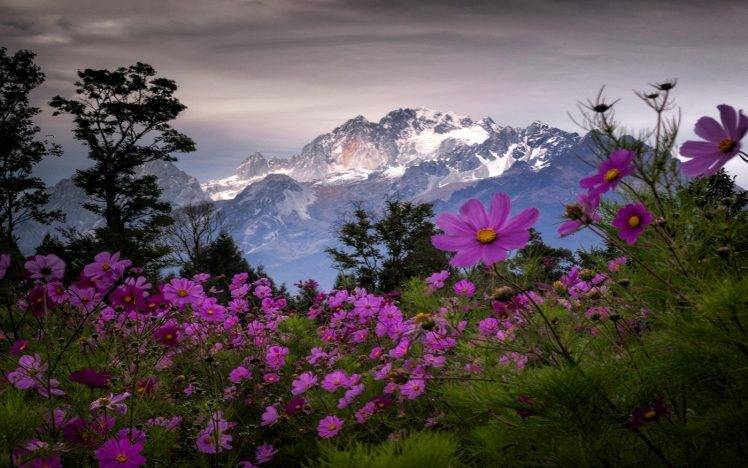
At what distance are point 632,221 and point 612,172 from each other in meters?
0.17

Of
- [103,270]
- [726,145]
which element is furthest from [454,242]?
[103,270]

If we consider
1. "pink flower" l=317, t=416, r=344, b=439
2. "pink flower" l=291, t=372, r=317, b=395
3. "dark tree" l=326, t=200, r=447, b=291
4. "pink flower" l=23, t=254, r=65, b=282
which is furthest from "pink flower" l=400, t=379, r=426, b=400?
"dark tree" l=326, t=200, r=447, b=291

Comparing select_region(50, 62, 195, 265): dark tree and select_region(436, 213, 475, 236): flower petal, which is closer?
select_region(436, 213, 475, 236): flower petal

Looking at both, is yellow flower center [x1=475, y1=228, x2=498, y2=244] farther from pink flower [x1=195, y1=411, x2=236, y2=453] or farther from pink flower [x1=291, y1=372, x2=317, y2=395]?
pink flower [x1=291, y1=372, x2=317, y2=395]

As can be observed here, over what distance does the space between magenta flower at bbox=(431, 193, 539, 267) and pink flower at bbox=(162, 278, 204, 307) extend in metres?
1.76

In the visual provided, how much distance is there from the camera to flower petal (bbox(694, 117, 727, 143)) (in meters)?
1.25

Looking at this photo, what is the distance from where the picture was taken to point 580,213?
124cm

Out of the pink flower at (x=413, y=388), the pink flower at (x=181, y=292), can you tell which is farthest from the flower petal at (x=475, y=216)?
the pink flower at (x=181, y=292)

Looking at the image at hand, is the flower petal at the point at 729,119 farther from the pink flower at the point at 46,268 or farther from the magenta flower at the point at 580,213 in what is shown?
the pink flower at the point at 46,268

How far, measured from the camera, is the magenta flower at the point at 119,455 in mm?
1594

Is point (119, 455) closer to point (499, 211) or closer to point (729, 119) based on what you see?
point (499, 211)

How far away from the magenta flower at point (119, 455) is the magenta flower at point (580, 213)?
5.07 ft

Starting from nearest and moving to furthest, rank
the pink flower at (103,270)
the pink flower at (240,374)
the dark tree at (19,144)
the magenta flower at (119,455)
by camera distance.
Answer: the magenta flower at (119,455) → the pink flower at (103,270) → the pink flower at (240,374) → the dark tree at (19,144)

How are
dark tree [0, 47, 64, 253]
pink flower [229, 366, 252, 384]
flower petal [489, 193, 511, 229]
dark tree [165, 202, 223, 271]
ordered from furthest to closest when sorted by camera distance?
dark tree [165, 202, 223, 271]
dark tree [0, 47, 64, 253]
pink flower [229, 366, 252, 384]
flower petal [489, 193, 511, 229]
